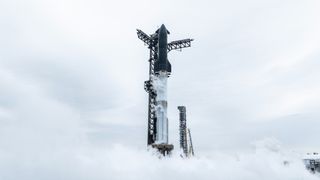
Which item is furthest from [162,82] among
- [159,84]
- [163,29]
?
[163,29]

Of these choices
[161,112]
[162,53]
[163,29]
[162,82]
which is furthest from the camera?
[163,29]

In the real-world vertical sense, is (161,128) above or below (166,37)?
below

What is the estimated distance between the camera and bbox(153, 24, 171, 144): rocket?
2466 inches

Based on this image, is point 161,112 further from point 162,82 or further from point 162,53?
point 162,53

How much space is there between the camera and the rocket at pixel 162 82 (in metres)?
62.6

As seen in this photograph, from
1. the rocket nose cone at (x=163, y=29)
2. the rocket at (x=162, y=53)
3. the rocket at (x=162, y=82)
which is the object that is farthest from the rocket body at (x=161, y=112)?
the rocket nose cone at (x=163, y=29)

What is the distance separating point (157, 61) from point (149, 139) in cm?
1399

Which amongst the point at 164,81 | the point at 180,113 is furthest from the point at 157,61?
the point at 180,113

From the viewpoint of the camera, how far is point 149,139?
66312 mm

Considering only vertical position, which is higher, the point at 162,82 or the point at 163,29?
the point at 163,29

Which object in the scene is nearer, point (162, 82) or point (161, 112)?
point (161, 112)

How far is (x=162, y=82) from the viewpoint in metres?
64.8

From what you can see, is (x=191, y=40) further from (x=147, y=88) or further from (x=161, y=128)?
(x=161, y=128)

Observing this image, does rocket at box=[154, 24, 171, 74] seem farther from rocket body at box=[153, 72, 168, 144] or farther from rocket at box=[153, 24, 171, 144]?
rocket body at box=[153, 72, 168, 144]
